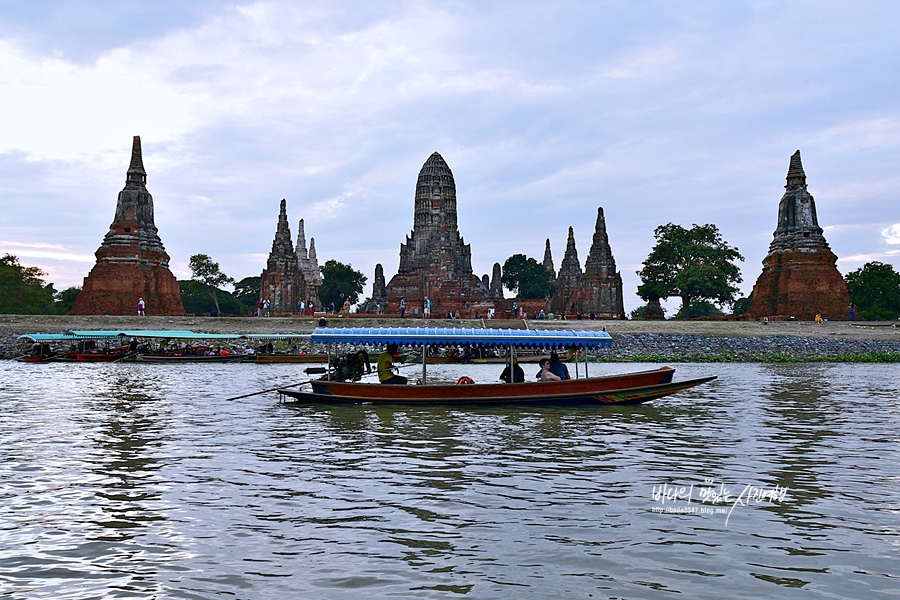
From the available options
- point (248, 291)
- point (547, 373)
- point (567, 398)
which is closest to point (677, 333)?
point (547, 373)

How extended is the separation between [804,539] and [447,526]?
3503 mm

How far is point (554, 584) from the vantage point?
6.57 metres

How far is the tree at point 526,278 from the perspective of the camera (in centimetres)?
10600

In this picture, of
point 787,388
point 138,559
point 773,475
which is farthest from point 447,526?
point 787,388

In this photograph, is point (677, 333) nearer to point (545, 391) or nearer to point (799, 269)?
point (799, 269)

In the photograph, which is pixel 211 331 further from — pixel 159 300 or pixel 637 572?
pixel 637 572

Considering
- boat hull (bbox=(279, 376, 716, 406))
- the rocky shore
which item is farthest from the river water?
the rocky shore

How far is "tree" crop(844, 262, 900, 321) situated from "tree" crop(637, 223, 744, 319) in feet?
32.4

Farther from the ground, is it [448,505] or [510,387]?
[510,387]

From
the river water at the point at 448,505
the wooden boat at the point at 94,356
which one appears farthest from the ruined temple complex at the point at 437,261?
the river water at the point at 448,505

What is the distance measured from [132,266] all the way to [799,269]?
46.8 metres

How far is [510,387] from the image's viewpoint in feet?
60.8

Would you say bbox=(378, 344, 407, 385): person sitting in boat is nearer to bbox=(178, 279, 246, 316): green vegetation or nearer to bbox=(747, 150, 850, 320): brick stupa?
bbox=(747, 150, 850, 320): brick stupa

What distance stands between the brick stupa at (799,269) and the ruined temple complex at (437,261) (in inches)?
869
